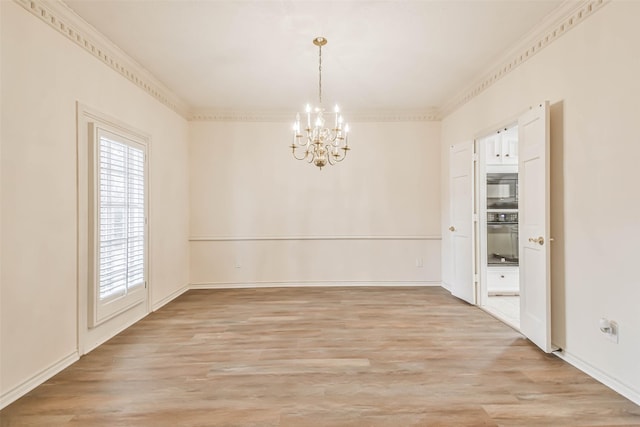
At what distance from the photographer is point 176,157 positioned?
181 inches

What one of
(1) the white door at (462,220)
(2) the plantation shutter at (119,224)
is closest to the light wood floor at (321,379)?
(2) the plantation shutter at (119,224)

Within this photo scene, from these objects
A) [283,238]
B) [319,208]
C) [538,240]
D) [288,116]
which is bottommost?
[283,238]

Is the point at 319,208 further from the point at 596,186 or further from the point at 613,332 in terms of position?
the point at 613,332

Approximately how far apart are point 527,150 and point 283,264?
3.67 meters

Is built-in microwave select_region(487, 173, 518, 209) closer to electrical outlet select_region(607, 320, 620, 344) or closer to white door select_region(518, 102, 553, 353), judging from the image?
white door select_region(518, 102, 553, 353)

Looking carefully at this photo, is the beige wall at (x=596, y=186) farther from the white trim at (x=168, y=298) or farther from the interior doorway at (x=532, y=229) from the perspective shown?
the white trim at (x=168, y=298)

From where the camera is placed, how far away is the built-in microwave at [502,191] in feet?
15.7

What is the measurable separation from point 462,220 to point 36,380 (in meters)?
4.67

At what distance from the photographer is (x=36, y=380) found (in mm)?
2227

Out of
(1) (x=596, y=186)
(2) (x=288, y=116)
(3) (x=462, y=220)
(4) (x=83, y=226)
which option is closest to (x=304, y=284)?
(3) (x=462, y=220)

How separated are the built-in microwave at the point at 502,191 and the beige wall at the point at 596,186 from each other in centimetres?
212

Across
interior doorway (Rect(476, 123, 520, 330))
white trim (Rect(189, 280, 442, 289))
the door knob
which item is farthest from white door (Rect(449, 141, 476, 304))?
the door knob

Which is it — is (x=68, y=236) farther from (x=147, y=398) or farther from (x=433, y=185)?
(x=433, y=185)

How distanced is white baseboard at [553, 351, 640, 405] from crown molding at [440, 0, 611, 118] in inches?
105
